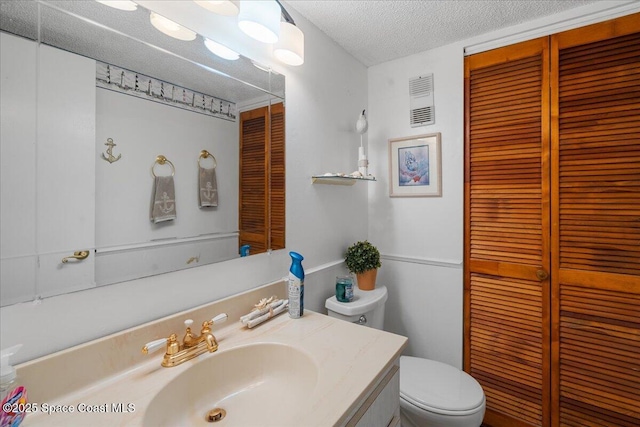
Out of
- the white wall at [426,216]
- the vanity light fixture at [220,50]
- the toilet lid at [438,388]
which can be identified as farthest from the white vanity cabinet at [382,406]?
the vanity light fixture at [220,50]

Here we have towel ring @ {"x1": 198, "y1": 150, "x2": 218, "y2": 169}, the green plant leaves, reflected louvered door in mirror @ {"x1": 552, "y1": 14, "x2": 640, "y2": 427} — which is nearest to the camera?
towel ring @ {"x1": 198, "y1": 150, "x2": 218, "y2": 169}

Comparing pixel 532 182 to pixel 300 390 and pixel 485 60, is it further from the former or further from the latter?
pixel 300 390

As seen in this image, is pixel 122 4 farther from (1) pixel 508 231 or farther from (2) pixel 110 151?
(1) pixel 508 231

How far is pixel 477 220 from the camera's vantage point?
67.4 inches

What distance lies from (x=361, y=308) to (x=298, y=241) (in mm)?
462

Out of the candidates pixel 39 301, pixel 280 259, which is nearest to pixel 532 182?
pixel 280 259

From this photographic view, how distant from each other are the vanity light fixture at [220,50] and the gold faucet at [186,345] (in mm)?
921

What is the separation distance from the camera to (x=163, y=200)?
3.00 feet

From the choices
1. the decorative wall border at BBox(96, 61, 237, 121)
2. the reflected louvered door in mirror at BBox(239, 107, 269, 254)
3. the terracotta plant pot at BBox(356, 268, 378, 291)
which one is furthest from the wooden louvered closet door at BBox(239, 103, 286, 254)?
the terracotta plant pot at BBox(356, 268, 378, 291)

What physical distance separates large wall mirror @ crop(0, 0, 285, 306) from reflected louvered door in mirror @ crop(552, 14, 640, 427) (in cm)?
155

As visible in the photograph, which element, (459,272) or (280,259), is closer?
(280,259)

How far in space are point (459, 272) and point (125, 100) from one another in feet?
5.86

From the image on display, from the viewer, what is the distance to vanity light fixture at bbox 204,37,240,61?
1026 mm

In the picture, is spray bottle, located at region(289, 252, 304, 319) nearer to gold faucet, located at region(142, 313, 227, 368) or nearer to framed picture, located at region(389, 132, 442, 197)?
gold faucet, located at region(142, 313, 227, 368)
